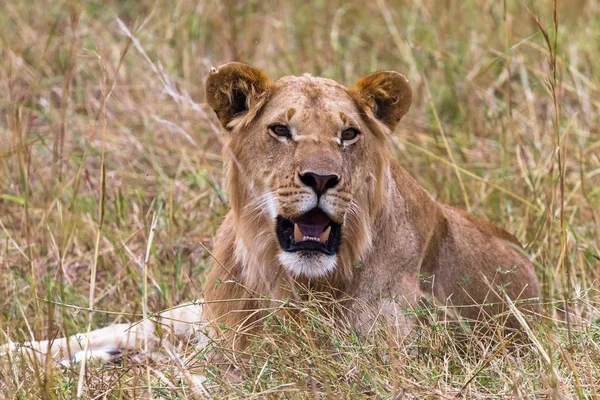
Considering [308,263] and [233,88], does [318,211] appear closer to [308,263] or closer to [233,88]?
[308,263]

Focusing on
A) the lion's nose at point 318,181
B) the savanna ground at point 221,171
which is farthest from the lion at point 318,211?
the savanna ground at point 221,171

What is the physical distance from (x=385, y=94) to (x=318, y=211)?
22.9 inches

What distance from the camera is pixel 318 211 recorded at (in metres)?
3.25

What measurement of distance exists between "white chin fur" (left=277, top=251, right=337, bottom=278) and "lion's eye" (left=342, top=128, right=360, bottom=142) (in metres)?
0.41

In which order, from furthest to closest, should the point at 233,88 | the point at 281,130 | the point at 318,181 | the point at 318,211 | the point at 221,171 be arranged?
1. the point at 221,171
2. the point at 233,88
3. the point at 281,130
4. the point at 318,211
5. the point at 318,181

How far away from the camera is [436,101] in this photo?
6551 mm

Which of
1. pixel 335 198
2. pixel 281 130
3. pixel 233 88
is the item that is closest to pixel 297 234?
pixel 335 198

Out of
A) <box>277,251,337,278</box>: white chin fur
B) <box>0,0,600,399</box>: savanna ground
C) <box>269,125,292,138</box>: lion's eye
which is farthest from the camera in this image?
<box>269,125,292,138</box>: lion's eye

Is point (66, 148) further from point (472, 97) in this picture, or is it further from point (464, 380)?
point (464, 380)

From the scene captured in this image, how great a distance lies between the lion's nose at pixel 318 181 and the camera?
3.13m

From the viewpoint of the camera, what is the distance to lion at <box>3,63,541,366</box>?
10.7 ft

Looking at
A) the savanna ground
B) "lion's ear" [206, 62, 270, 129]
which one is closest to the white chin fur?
the savanna ground

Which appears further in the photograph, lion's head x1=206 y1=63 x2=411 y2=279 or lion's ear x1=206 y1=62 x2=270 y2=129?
lion's ear x1=206 y1=62 x2=270 y2=129

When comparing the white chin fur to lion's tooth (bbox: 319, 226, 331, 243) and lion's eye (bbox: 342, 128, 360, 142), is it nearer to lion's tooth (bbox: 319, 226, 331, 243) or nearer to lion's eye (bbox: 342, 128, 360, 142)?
lion's tooth (bbox: 319, 226, 331, 243)
